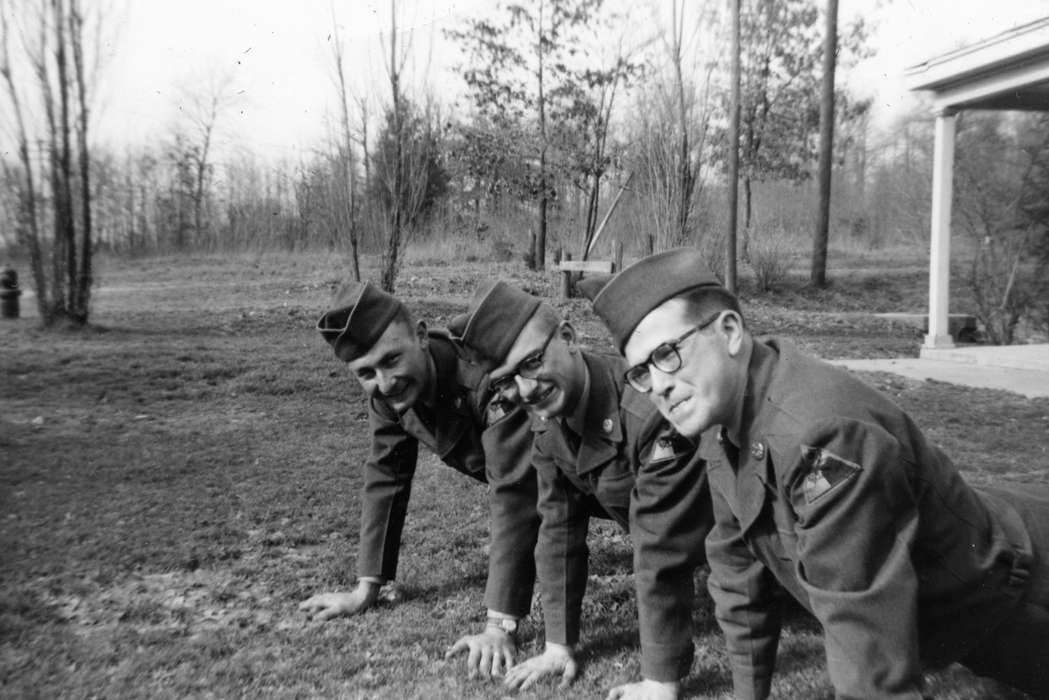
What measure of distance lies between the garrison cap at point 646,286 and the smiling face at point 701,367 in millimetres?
35

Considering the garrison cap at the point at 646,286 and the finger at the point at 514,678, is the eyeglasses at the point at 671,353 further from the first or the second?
the finger at the point at 514,678

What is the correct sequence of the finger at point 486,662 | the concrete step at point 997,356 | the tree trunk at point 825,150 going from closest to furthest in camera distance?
the finger at point 486,662, the concrete step at point 997,356, the tree trunk at point 825,150

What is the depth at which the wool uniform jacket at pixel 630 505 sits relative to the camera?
9.30 ft

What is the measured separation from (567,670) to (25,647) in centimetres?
199

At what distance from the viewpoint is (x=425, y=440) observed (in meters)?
3.71

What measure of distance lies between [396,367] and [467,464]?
0.60m

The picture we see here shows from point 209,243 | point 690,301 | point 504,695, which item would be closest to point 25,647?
point 504,695

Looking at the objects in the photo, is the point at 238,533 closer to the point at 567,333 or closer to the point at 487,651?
the point at 487,651

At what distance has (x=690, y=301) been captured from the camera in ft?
7.62

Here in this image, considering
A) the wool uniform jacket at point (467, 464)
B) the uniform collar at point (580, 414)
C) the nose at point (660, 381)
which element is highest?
the nose at point (660, 381)

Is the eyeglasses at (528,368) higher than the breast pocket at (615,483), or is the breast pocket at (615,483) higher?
the eyeglasses at (528,368)

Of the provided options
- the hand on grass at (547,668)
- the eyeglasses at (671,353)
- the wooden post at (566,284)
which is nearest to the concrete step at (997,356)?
the wooden post at (566,284)

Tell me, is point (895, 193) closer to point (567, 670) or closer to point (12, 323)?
point (12, 323)

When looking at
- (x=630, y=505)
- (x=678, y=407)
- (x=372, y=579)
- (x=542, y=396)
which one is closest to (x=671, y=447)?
(x=630, y=505)
